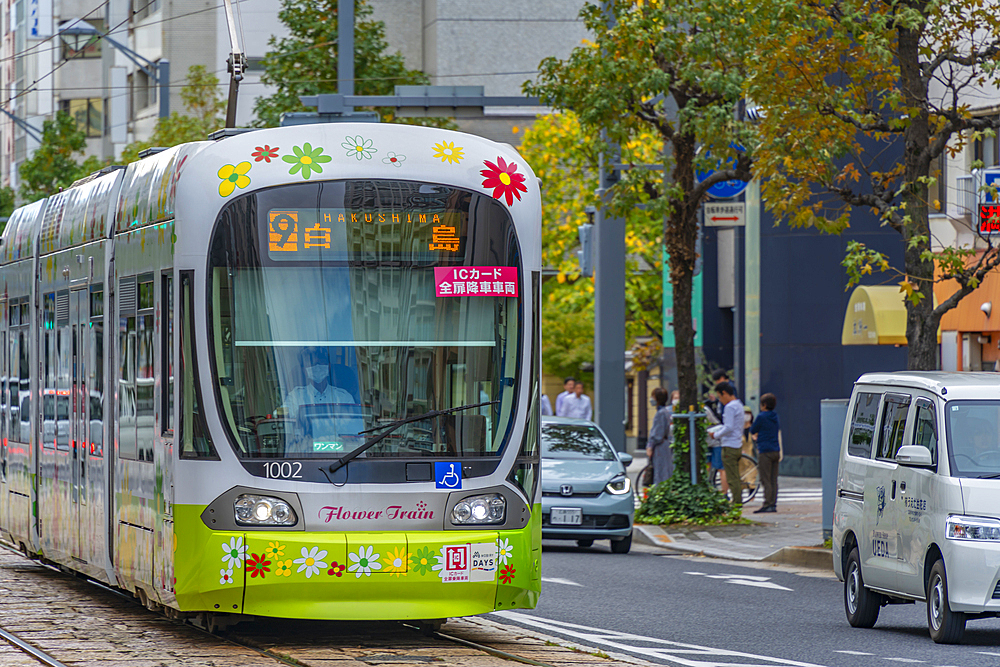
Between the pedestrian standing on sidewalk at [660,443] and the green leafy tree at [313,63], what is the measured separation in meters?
9.90

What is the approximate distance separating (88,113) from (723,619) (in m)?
55.7

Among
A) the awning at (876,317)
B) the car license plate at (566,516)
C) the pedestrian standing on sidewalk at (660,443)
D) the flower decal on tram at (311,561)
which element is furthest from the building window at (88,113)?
the flower decal on tram at (311,561)

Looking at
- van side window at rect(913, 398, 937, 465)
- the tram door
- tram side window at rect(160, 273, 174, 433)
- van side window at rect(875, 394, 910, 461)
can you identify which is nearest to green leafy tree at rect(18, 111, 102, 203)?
the tram door

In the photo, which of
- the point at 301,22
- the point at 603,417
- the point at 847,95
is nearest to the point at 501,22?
the point at 301,22

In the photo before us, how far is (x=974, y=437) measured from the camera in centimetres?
1134

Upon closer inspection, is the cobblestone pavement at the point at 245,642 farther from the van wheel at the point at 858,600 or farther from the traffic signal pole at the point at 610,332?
the traffic signal pole at the point at 610,332

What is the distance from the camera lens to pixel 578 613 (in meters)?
13.0

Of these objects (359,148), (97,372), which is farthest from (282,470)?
(97,372)

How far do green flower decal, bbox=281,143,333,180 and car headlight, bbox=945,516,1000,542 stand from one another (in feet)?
15.2

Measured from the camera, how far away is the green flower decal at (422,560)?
9312 mm

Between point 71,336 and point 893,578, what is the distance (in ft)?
19.7

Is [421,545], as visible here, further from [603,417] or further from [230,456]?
[603,417]

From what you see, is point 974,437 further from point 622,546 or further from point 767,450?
point 767,450

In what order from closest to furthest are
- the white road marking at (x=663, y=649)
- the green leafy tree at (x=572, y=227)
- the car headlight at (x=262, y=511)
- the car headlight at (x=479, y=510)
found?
the car headlight at (x=262, y=511) < the car headlight at (x=479, y=510) < the white road marking at (x=663, y=649) < the green leafy tree at (x=572, y=227)
